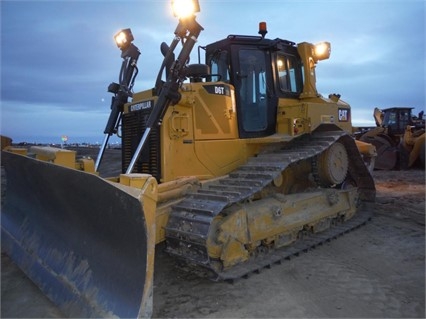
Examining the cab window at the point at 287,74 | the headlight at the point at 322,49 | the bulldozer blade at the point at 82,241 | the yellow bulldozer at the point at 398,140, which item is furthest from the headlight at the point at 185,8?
the yellow bulldozer at the point at 398,140

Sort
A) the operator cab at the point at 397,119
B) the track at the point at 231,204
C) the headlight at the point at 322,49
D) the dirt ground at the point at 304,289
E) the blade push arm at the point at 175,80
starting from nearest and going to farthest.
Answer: the dirt ground at the point at 304,289, the track at the point at 231,204, the blade push arm at the point at 175,80, the headlight at the point at 322,49, the operator cab at the point at 397,119

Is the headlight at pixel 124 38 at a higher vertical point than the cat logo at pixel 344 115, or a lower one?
higher

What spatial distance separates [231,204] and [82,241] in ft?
5.45

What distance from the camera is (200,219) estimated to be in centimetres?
393

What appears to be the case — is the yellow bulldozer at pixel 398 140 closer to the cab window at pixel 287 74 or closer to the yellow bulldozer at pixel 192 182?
the yellow bulldozer at pixel 192 182

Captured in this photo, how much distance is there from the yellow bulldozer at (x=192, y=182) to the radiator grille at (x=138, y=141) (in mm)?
19

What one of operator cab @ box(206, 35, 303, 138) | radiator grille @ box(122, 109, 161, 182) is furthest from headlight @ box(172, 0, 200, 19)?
radiator grille @ box(122, 109, 161, 182)

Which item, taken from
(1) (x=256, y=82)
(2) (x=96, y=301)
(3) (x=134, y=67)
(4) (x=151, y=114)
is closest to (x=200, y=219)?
(2) (x=96, y=301)

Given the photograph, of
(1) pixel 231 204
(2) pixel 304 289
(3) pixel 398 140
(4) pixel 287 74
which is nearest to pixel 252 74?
(4) pixel 287 74

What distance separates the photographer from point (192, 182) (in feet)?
15.4

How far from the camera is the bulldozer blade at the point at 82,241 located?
9.44ft

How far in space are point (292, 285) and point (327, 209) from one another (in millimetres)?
2091

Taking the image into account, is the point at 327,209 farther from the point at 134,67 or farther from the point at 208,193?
the point at 134,67

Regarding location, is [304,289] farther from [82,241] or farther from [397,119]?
[397,119]
